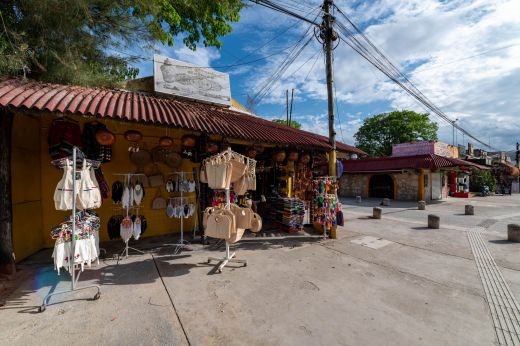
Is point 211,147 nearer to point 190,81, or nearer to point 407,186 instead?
point 190,81

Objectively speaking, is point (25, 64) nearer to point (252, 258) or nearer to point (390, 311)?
point (252, 258)

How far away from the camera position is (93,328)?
3080mm

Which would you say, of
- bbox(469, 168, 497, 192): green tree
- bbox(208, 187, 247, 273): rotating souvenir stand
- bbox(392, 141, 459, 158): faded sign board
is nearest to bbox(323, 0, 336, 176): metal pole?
bbox(208, 187, 247, 273): rotating souvenir stand

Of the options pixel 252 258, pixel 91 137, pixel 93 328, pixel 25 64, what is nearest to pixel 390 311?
pixel 252 258

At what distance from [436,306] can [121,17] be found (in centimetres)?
926

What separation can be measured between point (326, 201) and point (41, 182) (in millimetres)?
7528

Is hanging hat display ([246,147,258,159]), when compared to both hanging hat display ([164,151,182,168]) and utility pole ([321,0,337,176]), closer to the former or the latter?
hanging hat display ([164,151,182,168])

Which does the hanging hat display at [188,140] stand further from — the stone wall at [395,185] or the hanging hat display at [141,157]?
the stone wall at [395,185]

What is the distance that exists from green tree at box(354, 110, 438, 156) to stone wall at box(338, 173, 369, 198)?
1891cm

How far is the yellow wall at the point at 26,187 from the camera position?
5160 mm

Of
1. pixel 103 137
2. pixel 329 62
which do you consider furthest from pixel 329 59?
pixel 103 137

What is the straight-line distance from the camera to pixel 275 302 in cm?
378

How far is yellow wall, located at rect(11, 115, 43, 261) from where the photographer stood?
516 cm

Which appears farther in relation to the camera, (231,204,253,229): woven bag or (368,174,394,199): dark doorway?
(368,174,394,199): dark doorway
